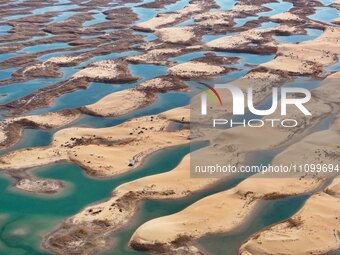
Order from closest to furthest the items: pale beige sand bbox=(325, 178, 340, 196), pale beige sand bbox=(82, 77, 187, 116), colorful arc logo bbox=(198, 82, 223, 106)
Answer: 1. pale beige sand bbox=(325, 178, 340, 196)
2. pale beige sand bbox=(82, 77, 187, 116)
3. colorful arc logo bbox=(198, 82, 223, 106)

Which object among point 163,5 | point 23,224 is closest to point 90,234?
point 23,224

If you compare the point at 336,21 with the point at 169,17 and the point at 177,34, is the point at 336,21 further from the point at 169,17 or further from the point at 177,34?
the point at 169,17

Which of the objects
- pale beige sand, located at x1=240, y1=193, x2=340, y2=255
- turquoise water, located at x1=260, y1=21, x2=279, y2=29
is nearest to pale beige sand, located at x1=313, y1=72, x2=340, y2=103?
pale beige sand, located at x1=240, y1=193, x2=340, y2=255

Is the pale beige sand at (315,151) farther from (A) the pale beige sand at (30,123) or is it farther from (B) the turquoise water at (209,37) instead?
(B) the turquoise water at (209,37)

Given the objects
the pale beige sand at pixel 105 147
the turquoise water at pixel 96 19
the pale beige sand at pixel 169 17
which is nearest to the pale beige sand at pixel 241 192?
the pale beige sand at pixel 105 147

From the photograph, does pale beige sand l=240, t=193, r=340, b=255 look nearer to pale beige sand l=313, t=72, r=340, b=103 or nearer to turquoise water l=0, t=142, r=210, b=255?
turquoise water l=0, t=142, r=210, b=255

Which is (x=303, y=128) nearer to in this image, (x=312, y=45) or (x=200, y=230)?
(x=200, y=230)

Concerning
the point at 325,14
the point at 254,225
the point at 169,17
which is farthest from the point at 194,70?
the point at 325,14
